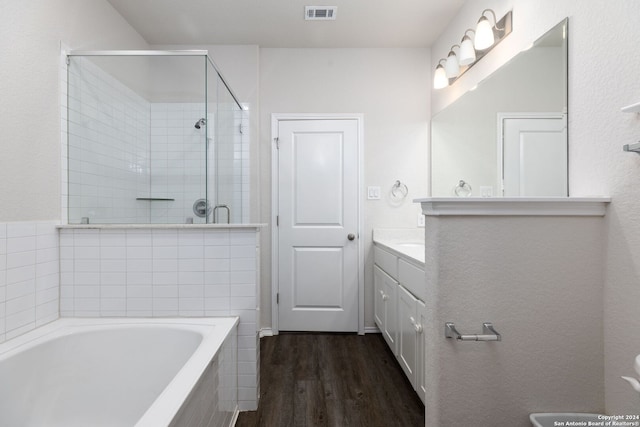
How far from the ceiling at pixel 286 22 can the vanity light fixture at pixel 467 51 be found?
1.24 feet

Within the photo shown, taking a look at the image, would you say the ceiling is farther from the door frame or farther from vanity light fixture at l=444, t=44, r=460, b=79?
the door frame

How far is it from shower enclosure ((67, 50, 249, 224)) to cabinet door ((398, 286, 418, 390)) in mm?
1328

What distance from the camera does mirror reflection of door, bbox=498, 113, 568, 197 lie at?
52.9 inches

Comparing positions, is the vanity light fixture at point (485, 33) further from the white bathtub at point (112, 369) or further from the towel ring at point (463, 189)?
the white bathtub at point (112, 369)

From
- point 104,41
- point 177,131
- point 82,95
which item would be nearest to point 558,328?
point 177,131

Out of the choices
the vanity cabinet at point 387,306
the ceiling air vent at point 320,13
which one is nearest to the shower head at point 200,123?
the ceiling air vent at point 320,13

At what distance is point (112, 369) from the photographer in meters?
1.47

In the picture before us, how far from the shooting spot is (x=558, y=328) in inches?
44.0

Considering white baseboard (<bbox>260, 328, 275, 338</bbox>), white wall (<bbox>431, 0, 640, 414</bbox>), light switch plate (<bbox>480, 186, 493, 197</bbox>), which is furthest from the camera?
white baseboard (<bbox>260, 328, 275, 338</bbox>)

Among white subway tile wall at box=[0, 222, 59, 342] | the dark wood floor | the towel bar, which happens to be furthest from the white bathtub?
the towel bar

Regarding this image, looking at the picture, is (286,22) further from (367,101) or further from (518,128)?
(518,128)

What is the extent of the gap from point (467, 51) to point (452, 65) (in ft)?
0.81

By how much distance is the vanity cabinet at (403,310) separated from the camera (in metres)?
1.66

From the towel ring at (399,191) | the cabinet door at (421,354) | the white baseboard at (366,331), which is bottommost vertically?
the white baseboard at (366,331)
